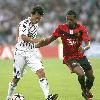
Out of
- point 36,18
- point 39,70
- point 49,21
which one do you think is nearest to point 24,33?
point 36,18

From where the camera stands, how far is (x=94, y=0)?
31.3m

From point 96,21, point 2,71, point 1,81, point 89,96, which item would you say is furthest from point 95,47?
point 89,96

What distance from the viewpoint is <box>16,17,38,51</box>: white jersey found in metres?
11.4

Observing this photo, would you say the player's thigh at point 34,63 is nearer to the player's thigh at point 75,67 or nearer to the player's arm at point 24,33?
the player's arm at point 24,33

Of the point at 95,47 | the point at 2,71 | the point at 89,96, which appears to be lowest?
the point at 89,96

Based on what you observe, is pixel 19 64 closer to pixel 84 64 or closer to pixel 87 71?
pixel 84 64

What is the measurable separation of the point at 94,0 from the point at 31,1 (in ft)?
13.0

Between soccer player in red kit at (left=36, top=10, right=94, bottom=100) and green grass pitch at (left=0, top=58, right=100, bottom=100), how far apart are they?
1.33 meters

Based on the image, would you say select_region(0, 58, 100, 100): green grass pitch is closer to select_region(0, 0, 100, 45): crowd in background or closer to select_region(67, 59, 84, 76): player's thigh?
select_region(67, 59, 84, 76): player's thigh

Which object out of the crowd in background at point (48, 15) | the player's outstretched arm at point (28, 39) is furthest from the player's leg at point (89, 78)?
the crowd in background at point (48, 15)

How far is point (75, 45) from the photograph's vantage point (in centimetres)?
1200

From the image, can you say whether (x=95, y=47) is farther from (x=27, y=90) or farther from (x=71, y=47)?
(x=71, y=47)

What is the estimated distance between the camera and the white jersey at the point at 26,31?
11.4 m

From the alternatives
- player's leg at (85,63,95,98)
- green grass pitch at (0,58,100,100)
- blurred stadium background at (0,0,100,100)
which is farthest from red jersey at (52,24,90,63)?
blurred stadium background at (0,0,100,100)
